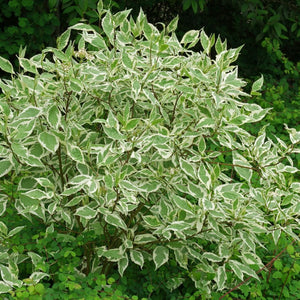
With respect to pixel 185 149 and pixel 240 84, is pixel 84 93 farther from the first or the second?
pixel 240 84

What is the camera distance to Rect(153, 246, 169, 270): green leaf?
2.21m

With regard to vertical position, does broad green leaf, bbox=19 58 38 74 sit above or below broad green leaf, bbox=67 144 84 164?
above

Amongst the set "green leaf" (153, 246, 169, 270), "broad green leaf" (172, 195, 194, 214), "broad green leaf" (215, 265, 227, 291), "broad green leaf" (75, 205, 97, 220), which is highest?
"broad green leaf" (172, 195, 194, 214)

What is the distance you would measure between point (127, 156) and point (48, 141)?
0.38 metres

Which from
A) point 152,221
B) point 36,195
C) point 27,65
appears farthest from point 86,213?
point 27,65

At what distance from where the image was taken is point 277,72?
6.30 m

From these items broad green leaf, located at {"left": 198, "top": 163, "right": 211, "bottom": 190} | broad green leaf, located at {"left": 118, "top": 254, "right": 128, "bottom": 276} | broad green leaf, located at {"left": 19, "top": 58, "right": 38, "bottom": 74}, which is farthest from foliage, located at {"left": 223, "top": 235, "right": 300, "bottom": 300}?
broad green leaf, located at {"left": 19, "top": 58, "right": 38, "bottom": 74}

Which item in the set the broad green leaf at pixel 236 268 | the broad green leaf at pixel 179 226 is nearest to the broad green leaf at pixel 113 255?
the broad green leaf at pixel 179 226

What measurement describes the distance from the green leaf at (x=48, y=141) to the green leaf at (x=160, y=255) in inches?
29.5

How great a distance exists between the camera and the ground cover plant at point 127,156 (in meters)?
1.94

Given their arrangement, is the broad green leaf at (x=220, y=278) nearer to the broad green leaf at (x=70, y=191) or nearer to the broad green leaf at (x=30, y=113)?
the broad green leaf at (x=70, y=191)

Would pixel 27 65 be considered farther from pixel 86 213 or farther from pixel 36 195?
pixel 86 213

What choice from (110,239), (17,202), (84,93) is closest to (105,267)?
(110,239)

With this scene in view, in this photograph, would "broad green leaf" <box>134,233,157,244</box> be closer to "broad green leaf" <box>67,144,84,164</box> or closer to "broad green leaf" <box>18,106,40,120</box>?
"broad green leaf" <box>67,144,84,164</box>
